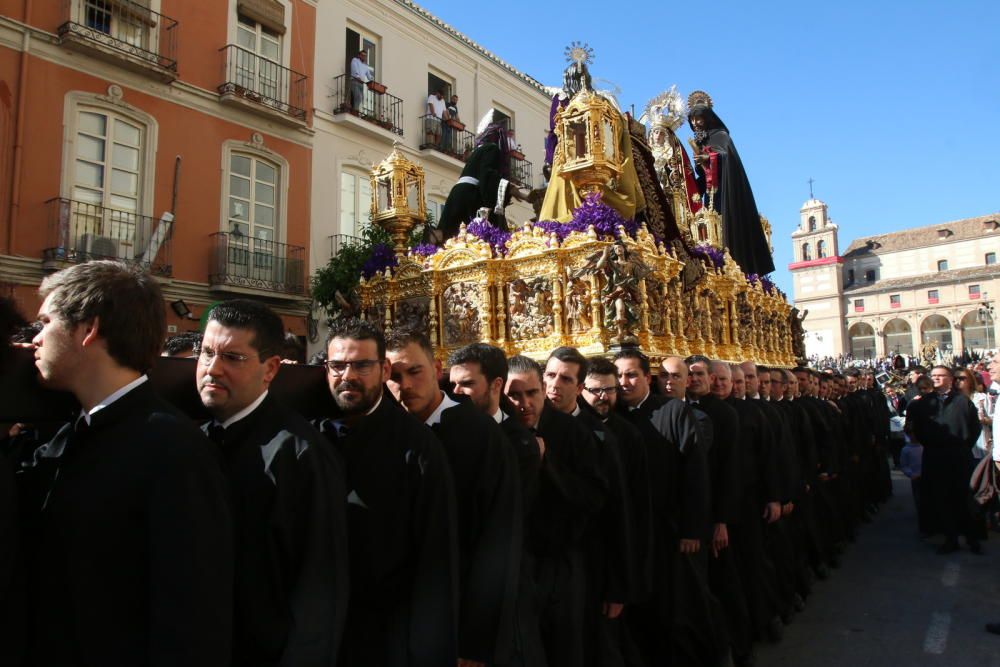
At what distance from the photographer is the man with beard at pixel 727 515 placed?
459 centimetres

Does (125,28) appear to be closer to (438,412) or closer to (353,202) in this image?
(353,202)

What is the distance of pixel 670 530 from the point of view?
4352mm

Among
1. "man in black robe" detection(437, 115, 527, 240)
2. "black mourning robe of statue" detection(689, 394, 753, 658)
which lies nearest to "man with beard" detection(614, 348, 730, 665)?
"black mourning robe of statue" detection(689, 394, 753, 658)

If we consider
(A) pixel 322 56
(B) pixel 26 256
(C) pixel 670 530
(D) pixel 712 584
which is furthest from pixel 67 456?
(A) pixel 322 56

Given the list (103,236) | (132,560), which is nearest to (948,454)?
(132,560)

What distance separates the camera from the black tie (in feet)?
6.69

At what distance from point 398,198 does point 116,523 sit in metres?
7.39

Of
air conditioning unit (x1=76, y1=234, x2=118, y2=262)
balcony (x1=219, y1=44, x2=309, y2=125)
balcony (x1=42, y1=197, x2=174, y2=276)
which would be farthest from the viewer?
balcony (x1=219, y1=44, x2=309, y2=125)

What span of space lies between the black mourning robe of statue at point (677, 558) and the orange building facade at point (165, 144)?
941 centimetres

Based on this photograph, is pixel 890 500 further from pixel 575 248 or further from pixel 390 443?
pixel 390 443

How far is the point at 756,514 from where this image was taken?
5.35m

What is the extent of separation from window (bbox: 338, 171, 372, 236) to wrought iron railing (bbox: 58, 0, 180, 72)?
4409 mm

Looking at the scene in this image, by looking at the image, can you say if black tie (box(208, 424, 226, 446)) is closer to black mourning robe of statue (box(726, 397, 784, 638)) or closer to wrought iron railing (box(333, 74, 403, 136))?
black mourning robe of statue (box(726, 397, 784, 638))

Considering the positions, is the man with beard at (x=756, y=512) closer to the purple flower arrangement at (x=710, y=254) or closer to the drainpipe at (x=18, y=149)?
the purple flower arrangement at (x=710, y=254)
